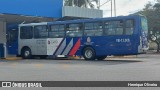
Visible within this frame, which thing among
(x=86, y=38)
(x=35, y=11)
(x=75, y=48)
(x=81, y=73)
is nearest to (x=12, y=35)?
(x=35, y=11)

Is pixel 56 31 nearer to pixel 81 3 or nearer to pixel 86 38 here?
pixel 86 38

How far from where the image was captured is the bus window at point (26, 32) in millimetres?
33094

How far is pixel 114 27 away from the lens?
28.0 meters

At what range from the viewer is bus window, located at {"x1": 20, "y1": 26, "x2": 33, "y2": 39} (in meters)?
33.1

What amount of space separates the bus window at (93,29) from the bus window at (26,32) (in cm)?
534

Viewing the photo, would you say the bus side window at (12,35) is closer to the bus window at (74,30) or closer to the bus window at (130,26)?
the bus window at (74,30)

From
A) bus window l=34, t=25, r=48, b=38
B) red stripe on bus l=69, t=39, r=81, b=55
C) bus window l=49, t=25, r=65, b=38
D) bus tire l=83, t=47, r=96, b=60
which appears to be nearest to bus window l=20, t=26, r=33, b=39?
bus window l=34, t=25, r=48, b=38

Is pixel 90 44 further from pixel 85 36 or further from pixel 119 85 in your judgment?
pixel 119 85

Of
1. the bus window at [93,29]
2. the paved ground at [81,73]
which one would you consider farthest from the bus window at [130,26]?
the paved ground at [81,73]

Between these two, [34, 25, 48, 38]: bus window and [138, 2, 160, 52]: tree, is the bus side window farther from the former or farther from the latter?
[138, 2, 160, 52]: tree

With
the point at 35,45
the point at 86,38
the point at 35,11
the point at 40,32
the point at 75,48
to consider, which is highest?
the point at 35,11

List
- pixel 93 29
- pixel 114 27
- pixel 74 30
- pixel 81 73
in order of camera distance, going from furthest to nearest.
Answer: pixel 74 30 → pixel 93 29 → pixel 114 27 → pixel 81 73

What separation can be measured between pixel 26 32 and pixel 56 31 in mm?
3128

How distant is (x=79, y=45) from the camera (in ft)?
98.8
